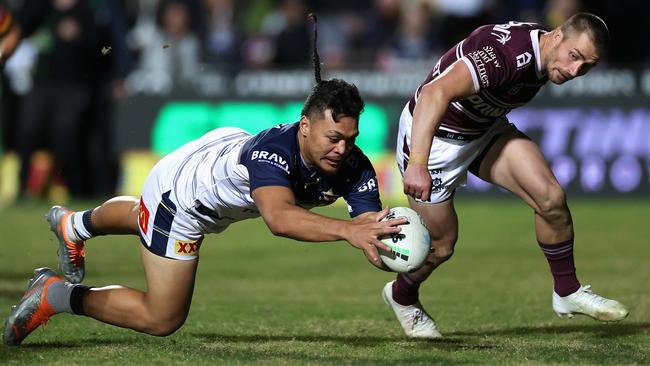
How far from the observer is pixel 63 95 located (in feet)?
63.9

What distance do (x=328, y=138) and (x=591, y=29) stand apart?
1873 mm

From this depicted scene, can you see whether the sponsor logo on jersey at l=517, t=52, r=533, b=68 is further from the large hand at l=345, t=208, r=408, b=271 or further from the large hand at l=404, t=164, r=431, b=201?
the large hand at l=345, t=208, r=408, b=271

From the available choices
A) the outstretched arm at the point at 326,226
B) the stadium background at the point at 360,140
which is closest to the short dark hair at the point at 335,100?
the outstretched arm at the point at 326,226

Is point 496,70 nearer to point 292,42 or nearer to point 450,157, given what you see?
point 450,157

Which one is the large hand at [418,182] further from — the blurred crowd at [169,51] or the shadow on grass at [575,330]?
the blurred crowd at [169,51]

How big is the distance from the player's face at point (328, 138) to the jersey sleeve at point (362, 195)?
0.89 ft

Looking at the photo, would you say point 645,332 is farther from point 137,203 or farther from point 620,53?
point 620,53

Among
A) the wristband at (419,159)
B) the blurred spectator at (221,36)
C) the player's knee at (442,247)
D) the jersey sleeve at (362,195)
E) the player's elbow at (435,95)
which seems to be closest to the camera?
the wristband at (419,159)

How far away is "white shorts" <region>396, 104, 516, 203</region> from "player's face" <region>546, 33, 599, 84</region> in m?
0.86

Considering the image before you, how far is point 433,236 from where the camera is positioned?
28.1 feet

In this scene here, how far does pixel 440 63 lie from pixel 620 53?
12187mm

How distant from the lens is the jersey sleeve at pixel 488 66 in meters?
7.70

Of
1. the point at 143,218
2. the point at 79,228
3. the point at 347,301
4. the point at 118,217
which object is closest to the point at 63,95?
the point at 347,301

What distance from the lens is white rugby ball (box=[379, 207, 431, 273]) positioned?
6719mm
